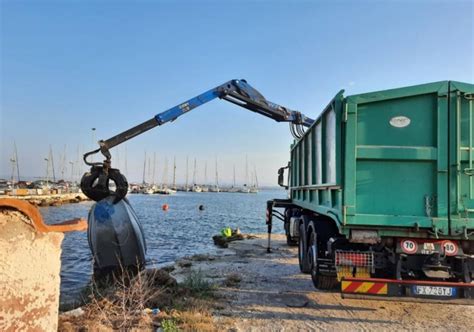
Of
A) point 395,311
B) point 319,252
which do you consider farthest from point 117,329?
point 395,311

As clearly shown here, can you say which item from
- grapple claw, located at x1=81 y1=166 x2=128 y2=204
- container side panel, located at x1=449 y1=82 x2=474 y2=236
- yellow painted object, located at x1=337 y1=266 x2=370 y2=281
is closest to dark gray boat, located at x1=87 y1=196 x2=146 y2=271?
grapple claw, located at x1=81 y1=166 x2=128 y2=204

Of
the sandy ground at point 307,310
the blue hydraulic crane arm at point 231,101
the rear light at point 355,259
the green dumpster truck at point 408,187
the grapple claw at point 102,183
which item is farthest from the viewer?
the blue hydraulic crane arm at point 231,101

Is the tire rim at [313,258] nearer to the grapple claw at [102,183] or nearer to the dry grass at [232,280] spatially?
the dry grass at [232,280]

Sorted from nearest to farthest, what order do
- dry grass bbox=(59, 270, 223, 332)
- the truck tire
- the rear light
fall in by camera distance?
dry grass bbox=(59, 270, 223, 332) < the rear light < the truck tire

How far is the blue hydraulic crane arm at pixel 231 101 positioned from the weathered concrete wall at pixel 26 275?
7649mm

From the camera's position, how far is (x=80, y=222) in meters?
3.28

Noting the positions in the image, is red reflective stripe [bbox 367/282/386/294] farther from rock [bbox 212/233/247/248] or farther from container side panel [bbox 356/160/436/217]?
rock [bbox 212/233/247/248]

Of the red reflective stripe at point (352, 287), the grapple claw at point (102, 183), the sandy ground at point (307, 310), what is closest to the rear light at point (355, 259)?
the red reflective stripe at point (352, 287)

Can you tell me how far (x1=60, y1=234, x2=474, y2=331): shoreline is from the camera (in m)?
5.45

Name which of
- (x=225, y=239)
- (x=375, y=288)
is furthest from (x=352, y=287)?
(x=225, y=239)

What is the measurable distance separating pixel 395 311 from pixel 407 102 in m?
3.32

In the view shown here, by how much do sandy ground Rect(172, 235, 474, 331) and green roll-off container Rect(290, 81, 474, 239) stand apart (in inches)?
57.0

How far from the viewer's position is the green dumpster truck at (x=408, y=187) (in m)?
5.01

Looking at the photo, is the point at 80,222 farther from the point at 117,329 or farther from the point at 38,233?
the point at 117,329
